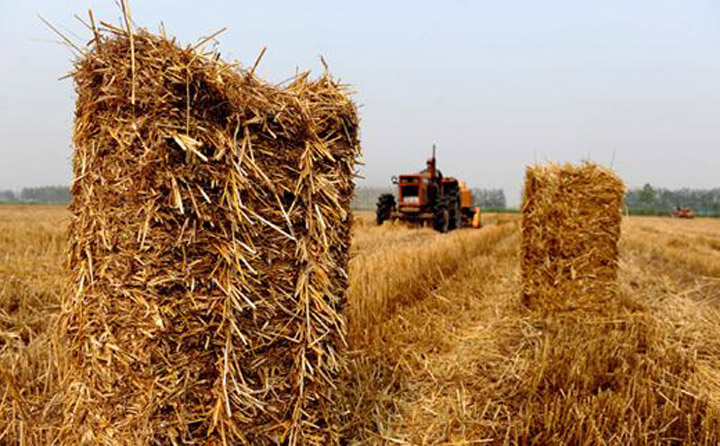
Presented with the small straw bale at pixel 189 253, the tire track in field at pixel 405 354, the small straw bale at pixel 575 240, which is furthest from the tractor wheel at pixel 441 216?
the small straw bale at pixel 189 253

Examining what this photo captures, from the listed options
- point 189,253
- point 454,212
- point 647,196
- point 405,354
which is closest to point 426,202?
point 454,212

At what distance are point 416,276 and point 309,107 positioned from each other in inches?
157

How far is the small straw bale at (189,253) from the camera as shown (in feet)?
5.75

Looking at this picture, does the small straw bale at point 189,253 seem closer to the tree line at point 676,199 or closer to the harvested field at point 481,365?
the harvested field at point 481,365

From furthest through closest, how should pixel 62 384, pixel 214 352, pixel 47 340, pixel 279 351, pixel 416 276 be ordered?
pixel 416 276
pixel 47 340
pixel 62 384
pixel 279 351
pixel 214 352

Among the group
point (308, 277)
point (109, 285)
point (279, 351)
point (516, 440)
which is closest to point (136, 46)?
point (109, 285)

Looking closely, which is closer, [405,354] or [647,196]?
[405,354]

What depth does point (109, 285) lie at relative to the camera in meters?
1.88

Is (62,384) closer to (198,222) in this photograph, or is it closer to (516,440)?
(198,222)

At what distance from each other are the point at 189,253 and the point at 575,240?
467 centimetres

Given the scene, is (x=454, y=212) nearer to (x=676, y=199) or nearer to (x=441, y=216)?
(x=441, y=216)

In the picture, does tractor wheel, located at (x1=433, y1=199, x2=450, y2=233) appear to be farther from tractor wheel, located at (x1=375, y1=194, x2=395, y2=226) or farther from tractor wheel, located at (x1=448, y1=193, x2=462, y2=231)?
tractor wheel, located at (x1=375, y1=194, x2=395, y2=226)

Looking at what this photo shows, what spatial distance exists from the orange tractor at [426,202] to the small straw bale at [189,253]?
1307 centimetres

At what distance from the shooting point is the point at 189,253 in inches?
71.4
